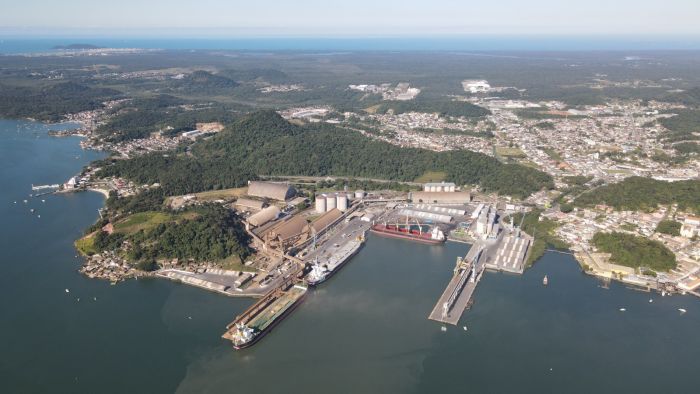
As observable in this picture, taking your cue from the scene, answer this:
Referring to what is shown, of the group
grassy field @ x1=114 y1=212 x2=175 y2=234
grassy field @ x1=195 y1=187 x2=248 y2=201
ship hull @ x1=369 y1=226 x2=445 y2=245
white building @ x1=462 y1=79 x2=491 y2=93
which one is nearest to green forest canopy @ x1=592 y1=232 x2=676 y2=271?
ship hull @ x1=369 y1=226 x2=445 y2=245

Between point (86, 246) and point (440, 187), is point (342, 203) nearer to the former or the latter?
point (440, 187)

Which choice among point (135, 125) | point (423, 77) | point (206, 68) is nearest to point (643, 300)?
point (135, 125)

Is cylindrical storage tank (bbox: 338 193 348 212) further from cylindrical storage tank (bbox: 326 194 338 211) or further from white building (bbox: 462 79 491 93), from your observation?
white building (bbox: 462 79 491 93)

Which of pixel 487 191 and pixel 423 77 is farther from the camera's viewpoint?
pixel 423 77

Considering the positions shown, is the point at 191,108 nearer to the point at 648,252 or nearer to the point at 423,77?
the point at 423,77

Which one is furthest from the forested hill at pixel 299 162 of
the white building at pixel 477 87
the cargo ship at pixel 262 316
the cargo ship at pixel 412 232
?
the white building at pixel 477 87
